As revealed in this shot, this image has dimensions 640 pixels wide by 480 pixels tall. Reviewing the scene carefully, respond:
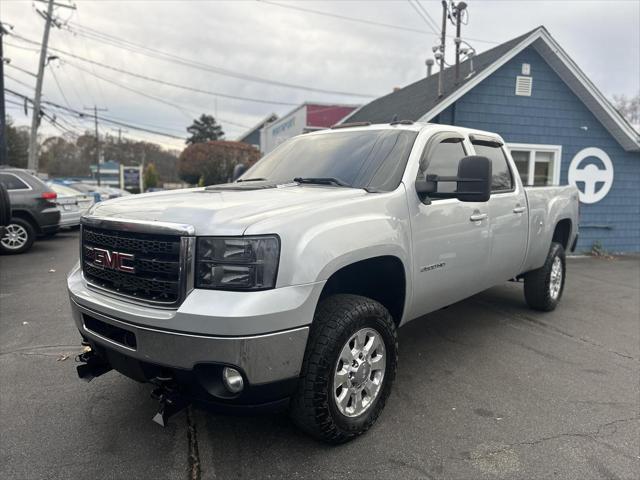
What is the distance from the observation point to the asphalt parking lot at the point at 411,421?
8.87 feet

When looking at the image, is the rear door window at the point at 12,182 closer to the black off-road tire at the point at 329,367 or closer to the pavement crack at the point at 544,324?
the pavement crack at the point at 544,324

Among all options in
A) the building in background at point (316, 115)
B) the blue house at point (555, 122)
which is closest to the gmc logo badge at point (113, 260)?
the blue house at point (555, 122)

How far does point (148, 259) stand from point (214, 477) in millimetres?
1211

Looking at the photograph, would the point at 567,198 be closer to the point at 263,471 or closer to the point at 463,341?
the point at 463,341

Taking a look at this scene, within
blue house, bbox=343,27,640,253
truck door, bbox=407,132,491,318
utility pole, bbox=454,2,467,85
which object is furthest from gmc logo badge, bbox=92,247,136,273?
utility pole, bbox=454,2,467,85

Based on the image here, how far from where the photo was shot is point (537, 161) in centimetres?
1113

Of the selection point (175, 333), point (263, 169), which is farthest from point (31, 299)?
point (175, 333)

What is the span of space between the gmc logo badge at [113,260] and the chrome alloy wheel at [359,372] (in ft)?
4.14

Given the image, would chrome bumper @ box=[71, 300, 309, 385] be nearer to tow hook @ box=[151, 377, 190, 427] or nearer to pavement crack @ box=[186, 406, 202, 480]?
tow hook @ box=[151, 377, 190, 427]

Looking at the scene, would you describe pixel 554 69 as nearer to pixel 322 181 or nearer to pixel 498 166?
pixel 498 166

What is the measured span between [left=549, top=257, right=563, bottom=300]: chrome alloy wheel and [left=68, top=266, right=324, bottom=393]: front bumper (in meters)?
4.26

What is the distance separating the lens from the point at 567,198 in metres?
5.92

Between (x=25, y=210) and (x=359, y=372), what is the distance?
9.47 metres

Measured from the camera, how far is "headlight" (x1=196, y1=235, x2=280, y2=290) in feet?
7.79
